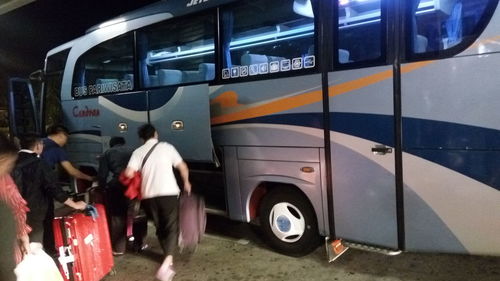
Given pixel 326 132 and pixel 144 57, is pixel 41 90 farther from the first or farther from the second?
pixel 326 132

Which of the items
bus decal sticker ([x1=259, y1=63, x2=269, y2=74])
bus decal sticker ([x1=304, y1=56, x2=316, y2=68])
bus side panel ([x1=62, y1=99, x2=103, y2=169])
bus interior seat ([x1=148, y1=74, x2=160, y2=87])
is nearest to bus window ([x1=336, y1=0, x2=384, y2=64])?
bus decal sticker ([x1=304, y1=56, x2=316, y2=68])

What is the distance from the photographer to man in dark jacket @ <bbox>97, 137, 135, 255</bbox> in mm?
5199

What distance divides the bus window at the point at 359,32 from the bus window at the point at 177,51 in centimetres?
176

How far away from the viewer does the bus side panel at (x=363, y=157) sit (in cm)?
391

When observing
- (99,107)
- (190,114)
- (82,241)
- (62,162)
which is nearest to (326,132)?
(190,114)

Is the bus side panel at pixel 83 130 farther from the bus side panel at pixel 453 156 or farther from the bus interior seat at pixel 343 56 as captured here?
the bus side panel at pixel 453 156

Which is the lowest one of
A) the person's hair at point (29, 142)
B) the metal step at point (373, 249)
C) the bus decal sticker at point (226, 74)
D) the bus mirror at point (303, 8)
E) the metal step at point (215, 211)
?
the metal step at point (373, 249)

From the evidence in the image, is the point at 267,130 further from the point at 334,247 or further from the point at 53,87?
the point at 53,87

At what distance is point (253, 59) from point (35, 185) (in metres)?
2.58

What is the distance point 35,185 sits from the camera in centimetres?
394

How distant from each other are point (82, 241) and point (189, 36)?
9.44 ft

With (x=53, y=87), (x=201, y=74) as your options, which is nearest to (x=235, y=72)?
(x=201, y=74)

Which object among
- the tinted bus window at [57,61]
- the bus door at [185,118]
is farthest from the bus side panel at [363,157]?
the tinted bus window at [57,61]

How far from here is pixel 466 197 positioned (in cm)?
357
